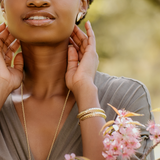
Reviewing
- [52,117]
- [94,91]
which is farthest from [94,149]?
[52,117]

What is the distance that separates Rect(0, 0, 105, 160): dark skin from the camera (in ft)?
5.98

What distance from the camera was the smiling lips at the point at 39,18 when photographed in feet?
6.04

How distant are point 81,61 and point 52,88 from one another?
290 millimetres

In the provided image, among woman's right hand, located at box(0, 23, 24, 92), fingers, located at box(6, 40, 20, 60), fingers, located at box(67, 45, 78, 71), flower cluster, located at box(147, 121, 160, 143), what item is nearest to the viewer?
flower cluster, located at box(147, 121, 160, 143)

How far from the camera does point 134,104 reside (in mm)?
1897

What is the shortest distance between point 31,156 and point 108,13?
6.23 m

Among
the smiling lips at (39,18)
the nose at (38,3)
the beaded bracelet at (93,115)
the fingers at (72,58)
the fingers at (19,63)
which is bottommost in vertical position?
the beaded bracelet at (93,115)

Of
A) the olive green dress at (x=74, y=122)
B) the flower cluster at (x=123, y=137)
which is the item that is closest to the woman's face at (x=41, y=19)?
the olive green dress at (x=74, y=122)

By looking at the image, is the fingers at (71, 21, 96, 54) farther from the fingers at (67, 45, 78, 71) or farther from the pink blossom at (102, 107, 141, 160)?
the pink blossom at (102, 107, 141, 160)

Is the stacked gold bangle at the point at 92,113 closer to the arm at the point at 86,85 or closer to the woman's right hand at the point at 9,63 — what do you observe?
the arm at the point at 86,85

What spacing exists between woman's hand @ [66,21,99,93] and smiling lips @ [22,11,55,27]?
0.32 m

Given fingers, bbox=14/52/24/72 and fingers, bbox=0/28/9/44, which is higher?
fingers, bbox=0/28/9/44

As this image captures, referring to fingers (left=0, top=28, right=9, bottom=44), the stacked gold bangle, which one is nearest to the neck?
fingers (left=0, top=28, right=9, bottom=44)

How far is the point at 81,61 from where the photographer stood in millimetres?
1989
